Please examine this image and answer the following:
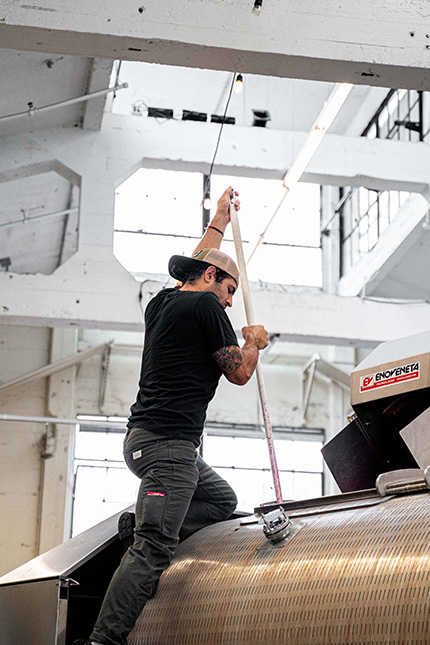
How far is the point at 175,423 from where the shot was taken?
2.89 m

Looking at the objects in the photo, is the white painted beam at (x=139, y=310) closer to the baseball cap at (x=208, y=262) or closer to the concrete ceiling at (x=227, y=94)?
the baseball cap at (x=208, y=262)

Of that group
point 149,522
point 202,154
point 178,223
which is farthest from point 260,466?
point 149,522

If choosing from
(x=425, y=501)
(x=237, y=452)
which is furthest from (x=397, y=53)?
(x=237, y=452)

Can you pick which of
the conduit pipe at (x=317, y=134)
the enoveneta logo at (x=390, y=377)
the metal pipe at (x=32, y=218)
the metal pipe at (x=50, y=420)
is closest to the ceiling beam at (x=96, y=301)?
the conduit pipe at (x=317, y=134)

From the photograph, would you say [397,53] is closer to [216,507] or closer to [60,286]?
[216,507]

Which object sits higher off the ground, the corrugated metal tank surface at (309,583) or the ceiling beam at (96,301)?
the ceiling beam at (96,301)

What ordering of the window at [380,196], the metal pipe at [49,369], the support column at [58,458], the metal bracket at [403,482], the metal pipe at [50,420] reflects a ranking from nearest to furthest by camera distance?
the metal bracket at [403,482] → the window at [380,196] → the metal pipe at [50,420] → the support column at [58,458] → the metal pipe at [49,369]

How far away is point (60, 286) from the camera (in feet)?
23.2

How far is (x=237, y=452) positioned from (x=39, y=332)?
10.0ft

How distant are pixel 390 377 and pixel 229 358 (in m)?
0.50

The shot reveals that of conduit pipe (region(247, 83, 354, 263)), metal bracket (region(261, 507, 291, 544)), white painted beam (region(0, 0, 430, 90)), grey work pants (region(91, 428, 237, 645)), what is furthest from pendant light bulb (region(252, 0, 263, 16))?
metal bracket (region(261, 507, 291, 544))

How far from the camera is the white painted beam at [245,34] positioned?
3.76 metres

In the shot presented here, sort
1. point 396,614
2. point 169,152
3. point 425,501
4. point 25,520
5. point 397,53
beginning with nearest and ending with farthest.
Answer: point 396,614 → point 425,501 → point 397,53 → point 169,152 → point 25,520

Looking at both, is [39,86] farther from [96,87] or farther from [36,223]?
[36,223]
